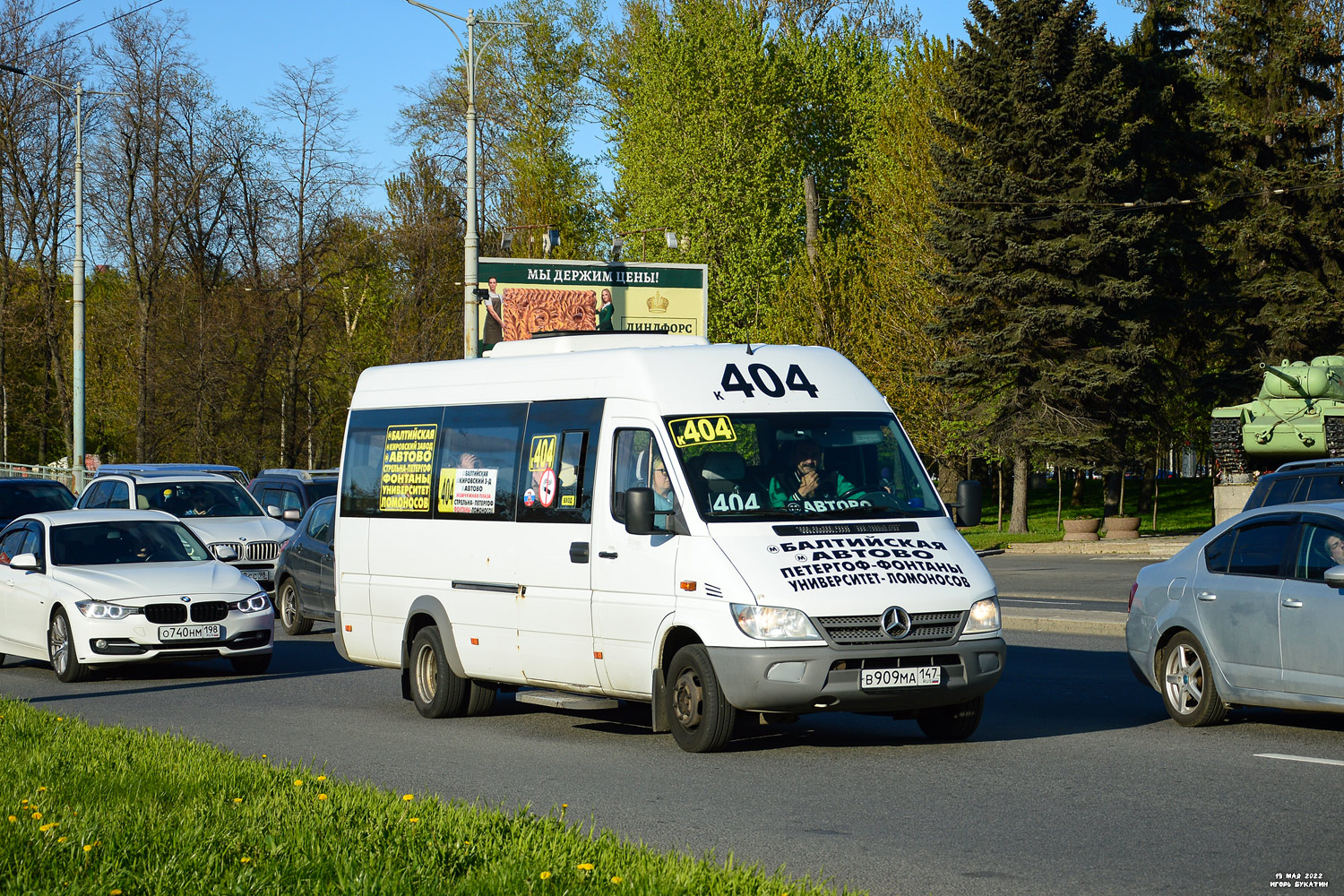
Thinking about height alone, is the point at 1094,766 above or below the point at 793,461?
below

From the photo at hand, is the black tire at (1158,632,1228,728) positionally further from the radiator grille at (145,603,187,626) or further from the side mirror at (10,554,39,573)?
the side mirror at (10,554,39,573)

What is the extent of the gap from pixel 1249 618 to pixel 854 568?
2694 mm

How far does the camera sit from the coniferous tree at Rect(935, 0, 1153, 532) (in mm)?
40594

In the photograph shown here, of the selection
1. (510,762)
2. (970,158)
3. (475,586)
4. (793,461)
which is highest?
(970,158)

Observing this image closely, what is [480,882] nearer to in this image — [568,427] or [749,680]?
[749,680]

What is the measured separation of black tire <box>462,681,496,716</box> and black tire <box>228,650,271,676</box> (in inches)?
154

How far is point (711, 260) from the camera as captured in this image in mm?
55312

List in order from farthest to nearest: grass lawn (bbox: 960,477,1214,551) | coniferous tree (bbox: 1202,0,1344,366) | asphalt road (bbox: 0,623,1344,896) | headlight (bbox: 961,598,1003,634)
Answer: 1. coniferous tree (bbox: 1202,0,1344,366)
2. grass lawn (bbox: 960,477,1214,551)
3. headlight (bbox: 961,598,1003,634)
4. asphalt road (bbox: 0,623,1344,896)

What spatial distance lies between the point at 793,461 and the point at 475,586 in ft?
9.44

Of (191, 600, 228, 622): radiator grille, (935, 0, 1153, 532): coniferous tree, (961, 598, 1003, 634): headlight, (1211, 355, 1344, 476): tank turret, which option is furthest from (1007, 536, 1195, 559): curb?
(961, 598, 1003, 634): headlight

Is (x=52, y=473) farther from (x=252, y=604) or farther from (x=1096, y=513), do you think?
(x=1096, y=513)

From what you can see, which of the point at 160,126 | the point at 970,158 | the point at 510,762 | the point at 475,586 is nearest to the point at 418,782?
the point at 510,762

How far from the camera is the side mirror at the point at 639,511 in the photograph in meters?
10.0

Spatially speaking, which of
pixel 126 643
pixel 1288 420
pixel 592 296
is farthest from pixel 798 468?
pixel 592 296
